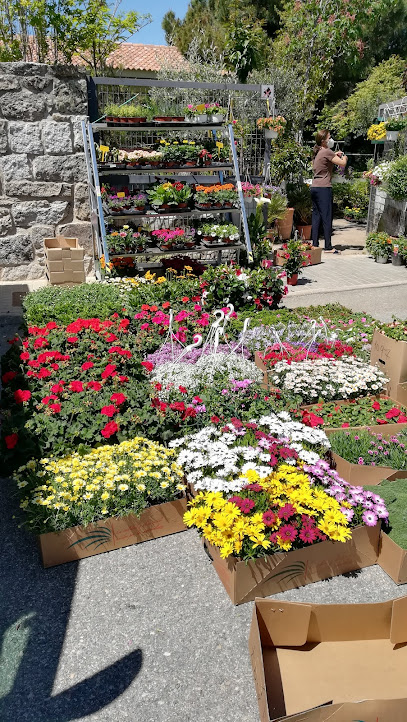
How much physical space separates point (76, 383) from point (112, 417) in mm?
394

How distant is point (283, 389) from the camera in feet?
13.8

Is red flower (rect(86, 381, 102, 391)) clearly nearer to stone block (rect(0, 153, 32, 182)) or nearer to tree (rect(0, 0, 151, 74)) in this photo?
stone block (rect(0, 153, 32, 182))

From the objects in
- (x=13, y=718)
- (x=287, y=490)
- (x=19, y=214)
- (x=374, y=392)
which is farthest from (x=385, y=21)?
(x=13, y=718)

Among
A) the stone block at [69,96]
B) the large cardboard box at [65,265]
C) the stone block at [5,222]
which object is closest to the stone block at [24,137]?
the stone block at [69,96]

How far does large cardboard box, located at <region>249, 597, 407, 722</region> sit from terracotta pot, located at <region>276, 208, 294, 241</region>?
340 inches

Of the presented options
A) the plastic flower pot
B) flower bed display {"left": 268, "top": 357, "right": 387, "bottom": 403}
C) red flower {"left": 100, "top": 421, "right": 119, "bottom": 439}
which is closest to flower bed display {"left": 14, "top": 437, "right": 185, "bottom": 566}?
red flower {"left": 100, "top": 421, "right": 119, "bottom": 439}

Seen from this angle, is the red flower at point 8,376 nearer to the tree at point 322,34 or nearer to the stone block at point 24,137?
the stone block at point 24,137

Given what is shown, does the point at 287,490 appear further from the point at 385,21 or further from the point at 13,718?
the point at 385,21

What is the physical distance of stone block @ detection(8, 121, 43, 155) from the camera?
7.59m

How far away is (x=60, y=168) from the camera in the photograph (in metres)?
7.89

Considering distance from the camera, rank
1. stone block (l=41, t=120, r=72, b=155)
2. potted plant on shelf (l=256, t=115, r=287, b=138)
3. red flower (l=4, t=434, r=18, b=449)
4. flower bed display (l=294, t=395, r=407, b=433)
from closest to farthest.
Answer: red flower (l=4, t=434, r=18, b=449) < flower bed display (l=294, t=395, r=407, b=433) < stone block (l=41, t=120, r=72, b=155) < potted plant on shelf (l=256, t=115, r=287, b=138)

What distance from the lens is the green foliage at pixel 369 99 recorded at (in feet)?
55.7

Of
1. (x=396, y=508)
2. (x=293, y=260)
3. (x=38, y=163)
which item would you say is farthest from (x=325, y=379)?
(x=38, y=163)

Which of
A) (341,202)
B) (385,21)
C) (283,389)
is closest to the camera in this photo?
(283,389)
